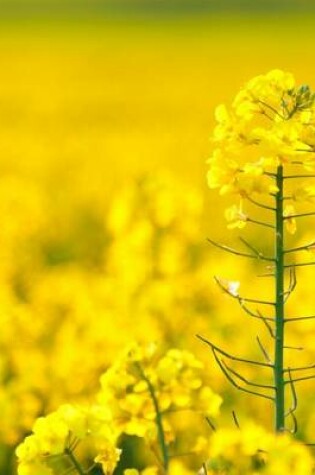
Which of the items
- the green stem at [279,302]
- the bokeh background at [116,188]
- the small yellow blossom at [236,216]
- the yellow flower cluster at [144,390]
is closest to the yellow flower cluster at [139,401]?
the yellow flower cluster at [144,390]

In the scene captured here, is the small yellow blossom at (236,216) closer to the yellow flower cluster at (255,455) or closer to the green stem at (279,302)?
the green stem at (279,302)

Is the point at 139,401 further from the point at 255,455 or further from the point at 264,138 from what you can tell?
the point at 264,138

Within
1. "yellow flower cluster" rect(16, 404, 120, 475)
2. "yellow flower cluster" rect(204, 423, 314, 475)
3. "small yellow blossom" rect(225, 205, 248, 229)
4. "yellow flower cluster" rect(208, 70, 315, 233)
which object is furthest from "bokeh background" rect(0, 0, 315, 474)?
"yellow flower cluster" rect(204, 423, 314, 475)

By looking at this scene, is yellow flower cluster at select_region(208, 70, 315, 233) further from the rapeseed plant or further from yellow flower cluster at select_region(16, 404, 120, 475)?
yellow flower cluster at select_region(16, 404, 120, 475)

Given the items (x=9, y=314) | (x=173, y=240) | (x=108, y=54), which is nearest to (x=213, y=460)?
(x=173, y=240)

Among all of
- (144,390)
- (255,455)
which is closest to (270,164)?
(144,390)

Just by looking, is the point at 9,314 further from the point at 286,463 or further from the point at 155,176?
the point at 286,463
